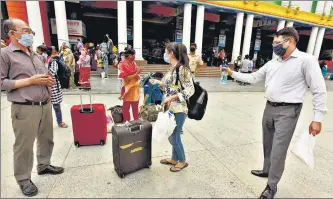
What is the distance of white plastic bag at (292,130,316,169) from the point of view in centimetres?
222

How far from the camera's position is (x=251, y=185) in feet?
8.39

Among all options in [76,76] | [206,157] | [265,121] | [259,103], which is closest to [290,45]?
[265,121]

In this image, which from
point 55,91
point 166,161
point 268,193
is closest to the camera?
point 268,193

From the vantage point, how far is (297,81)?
7.02 ft

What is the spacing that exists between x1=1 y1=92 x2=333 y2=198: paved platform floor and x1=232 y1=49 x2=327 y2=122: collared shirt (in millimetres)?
1120

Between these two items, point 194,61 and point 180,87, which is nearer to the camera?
point 180,87

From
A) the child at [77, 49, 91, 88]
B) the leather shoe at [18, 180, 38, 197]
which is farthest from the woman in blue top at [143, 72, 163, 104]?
the child at [77, 49, 91, 88]

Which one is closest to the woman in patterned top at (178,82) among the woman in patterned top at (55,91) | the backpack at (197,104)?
the backpack at (197,104)

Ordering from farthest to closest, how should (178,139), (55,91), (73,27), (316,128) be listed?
(73,27)
(55,91)
(178,139)
(316,128)

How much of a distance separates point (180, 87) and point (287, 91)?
1.16 m

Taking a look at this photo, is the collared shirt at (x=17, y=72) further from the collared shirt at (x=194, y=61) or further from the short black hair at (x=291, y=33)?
the collared shirt at (x=194, y=61)

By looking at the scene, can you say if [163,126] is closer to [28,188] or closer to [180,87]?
[180,87]

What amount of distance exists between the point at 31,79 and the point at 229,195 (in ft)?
8.15

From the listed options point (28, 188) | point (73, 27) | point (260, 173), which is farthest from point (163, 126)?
point (73, 27)
